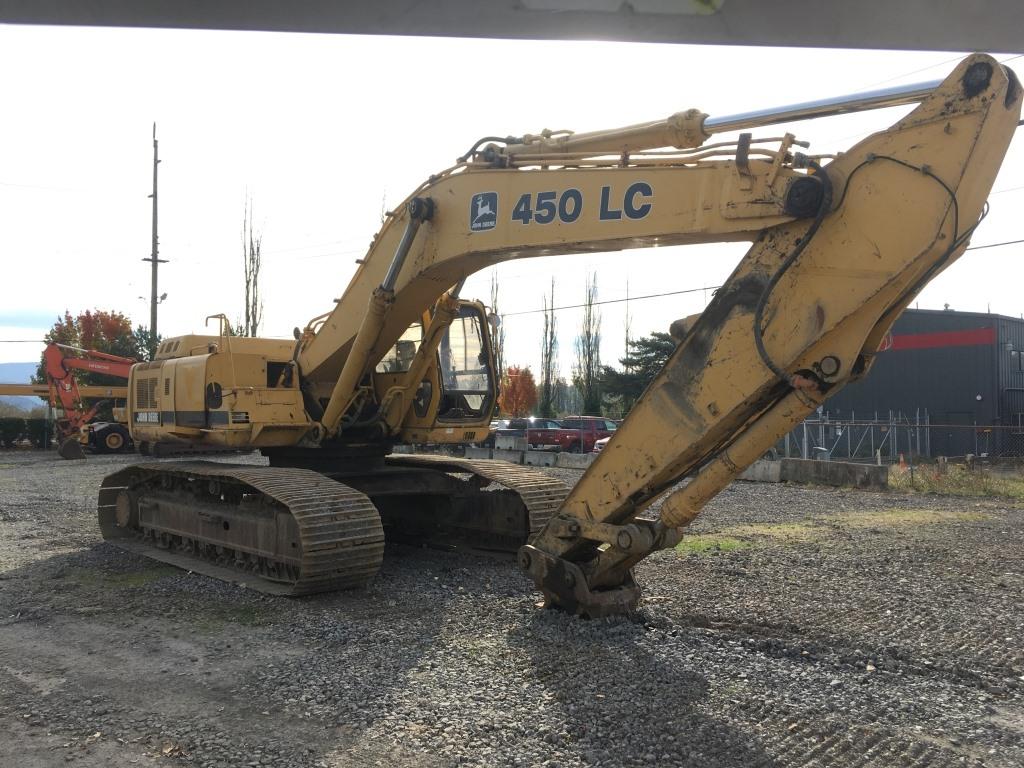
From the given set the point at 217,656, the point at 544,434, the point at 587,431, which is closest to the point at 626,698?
the point at 217,656

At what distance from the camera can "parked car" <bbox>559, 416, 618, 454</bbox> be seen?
28.7m

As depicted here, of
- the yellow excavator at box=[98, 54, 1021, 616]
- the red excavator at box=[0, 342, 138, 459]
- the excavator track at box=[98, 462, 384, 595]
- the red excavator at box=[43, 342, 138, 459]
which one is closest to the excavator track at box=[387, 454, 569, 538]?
the yellow excavator at box=[98, 54, 1021, 616]

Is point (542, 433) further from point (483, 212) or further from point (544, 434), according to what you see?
point (483, 212)

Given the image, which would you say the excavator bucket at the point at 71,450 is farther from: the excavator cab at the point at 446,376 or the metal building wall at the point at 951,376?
the metal building wall at the point at 951,376

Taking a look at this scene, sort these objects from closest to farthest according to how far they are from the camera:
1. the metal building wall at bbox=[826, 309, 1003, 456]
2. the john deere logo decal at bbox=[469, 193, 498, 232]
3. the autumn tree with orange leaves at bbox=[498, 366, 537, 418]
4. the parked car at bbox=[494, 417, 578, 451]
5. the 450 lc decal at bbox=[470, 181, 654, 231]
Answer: the 450 lc decal at bbox=[470, 181, 654, 231], the john deere logo decal at bbox=[469, 193, 498, 232], the parked car at bbox=[494, 417, 578, 451], the metal building wall at bbox=[826, 309, 1003, 456], the autumn tree with orange leaves at bbox=[498, 366, 537, 418]

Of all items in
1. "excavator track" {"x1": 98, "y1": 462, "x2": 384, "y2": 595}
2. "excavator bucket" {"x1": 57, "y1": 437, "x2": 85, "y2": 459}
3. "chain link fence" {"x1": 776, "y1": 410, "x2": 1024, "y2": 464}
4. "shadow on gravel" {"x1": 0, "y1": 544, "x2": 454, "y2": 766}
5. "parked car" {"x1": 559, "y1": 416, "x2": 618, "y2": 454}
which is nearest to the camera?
"shadow on gravel" {"x1": 0, "y1": 544, "x2": 454, "y2": 766}

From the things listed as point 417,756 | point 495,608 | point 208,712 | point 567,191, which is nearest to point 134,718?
point 208,712

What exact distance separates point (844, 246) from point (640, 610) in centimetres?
308

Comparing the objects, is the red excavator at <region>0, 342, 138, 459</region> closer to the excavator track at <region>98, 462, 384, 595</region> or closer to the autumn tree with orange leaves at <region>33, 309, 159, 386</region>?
the autumn tree with orange leaves at <region>33, 309, 159, 386</region>

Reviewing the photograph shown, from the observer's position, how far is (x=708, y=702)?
4.66m

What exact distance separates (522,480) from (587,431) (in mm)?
20409

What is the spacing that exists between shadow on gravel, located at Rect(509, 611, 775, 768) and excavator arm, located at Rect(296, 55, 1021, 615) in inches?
15.1

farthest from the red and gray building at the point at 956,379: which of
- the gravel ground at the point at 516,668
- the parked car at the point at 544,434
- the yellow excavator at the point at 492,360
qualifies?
the yellow excavator at the point at 492,360

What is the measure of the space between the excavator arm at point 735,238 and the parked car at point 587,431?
2210 cm
